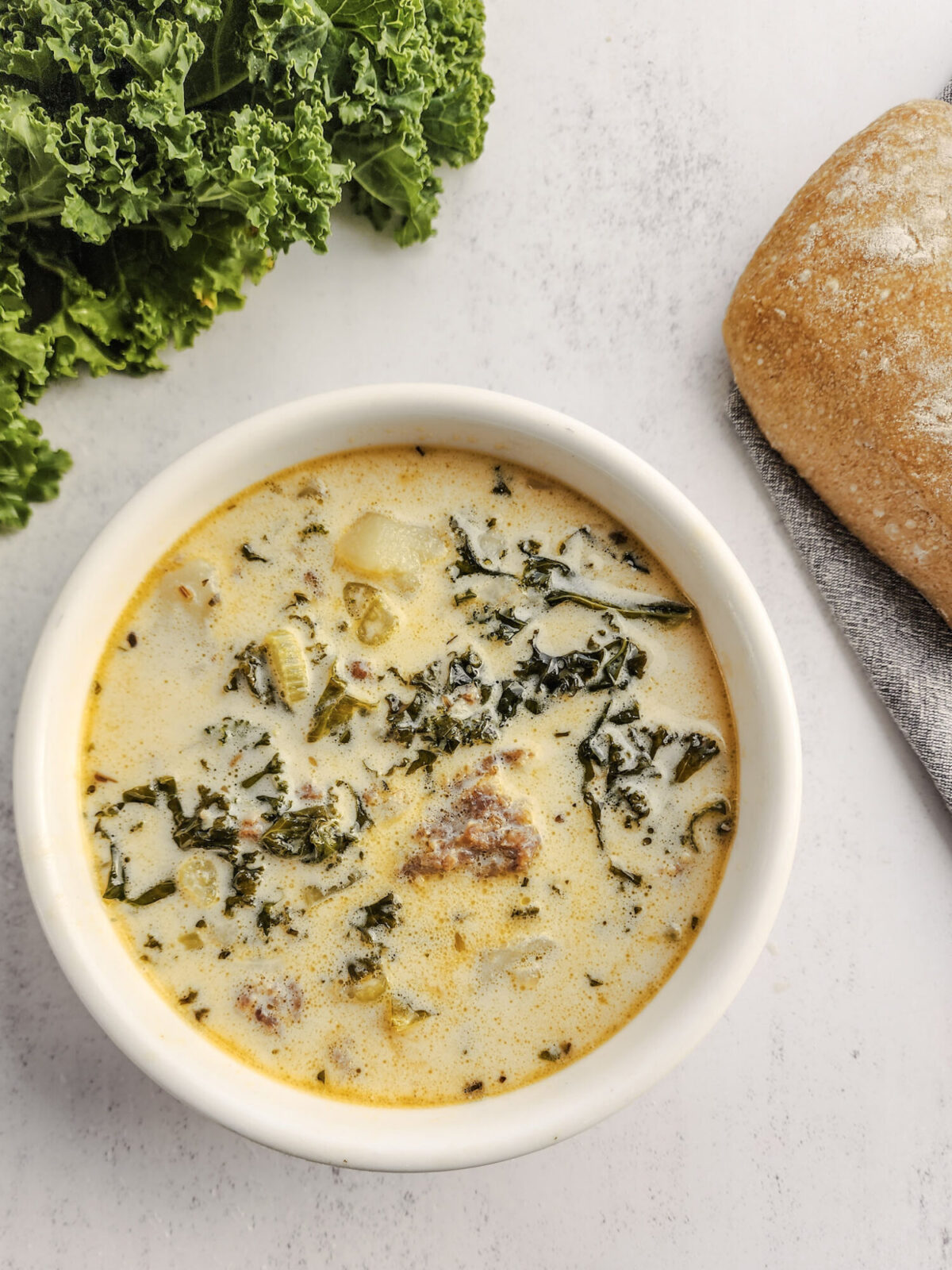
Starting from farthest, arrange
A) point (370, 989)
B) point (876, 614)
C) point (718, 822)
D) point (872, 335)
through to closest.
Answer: point (876, 614) < point (872, 335) < point (718, 822) < point (370, 989)

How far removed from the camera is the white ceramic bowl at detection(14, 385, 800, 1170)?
1908 millimetres

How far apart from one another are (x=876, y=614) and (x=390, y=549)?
128 cm

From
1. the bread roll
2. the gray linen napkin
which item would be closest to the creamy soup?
the gray linen napkin

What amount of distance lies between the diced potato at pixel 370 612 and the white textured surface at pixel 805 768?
28.5 inches

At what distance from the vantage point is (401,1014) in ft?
6.48

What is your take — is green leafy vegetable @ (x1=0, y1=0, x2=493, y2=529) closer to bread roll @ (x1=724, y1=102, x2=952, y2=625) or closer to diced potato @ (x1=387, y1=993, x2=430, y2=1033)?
bread roll @ (x1=724, y1=102, x2=952, y2=625)

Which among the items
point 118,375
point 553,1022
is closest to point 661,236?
point 118,375

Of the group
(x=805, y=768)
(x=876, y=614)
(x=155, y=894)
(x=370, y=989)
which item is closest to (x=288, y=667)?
(x=155, y=894)

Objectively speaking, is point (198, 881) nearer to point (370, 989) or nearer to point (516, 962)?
point (370, 989)

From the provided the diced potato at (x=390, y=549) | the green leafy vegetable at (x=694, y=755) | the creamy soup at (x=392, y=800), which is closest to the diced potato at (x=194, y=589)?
the creamy soup at (x=392, y=800)

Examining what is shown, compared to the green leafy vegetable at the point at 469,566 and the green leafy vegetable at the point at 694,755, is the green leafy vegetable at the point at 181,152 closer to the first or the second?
the green leafy vegetable at the point at 469,566

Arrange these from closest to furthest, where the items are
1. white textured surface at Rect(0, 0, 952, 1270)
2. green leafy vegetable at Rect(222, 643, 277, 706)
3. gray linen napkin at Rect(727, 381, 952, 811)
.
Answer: green leafy vegetable at Rect(222, 643, 277, 706)
white textured surface at Rect(0, 0, 952, 1270)
gray linen napkin at Rect(727, 381, 952, 811)

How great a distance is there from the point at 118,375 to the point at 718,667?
1.60 meters

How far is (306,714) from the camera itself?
6.60ft
